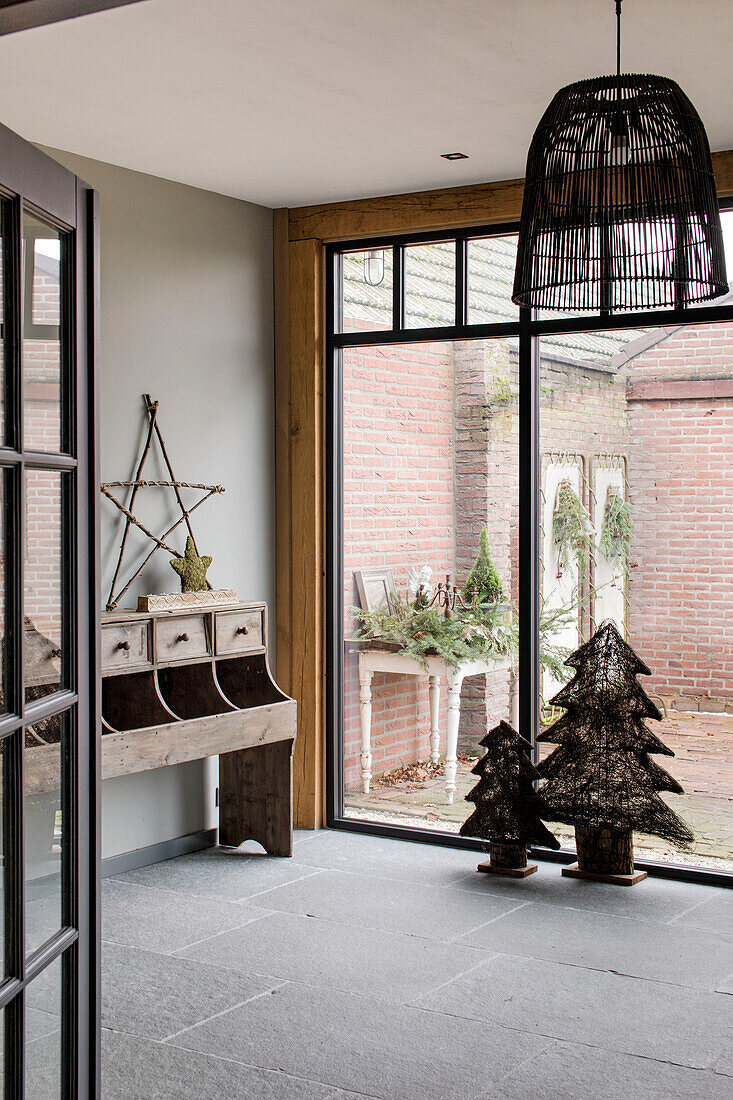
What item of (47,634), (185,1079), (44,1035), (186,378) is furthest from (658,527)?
(44,1035)

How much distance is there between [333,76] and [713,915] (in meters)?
3.21

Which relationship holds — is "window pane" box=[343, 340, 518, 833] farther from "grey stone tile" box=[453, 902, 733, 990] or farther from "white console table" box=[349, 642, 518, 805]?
"grey stone tile" box=[453, 902, 733, 990]

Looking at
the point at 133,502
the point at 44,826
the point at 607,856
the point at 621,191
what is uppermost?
the point at 621,191

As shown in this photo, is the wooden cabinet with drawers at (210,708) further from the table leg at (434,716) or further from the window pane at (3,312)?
the window pane at (3,312)

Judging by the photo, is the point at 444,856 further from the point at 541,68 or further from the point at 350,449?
the point at 541,68

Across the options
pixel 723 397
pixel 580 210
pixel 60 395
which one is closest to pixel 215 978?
pixel 60 395

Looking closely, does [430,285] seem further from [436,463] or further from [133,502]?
[133,502]

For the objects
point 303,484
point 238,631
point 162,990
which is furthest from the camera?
point 303,484

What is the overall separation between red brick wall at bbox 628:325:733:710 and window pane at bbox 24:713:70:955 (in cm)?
323

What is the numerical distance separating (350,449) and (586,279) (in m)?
2.65

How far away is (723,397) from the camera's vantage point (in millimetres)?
4637

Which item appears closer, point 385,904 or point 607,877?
point 385,904

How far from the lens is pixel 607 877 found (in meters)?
4.62

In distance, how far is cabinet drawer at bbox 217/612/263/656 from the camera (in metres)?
4.90
